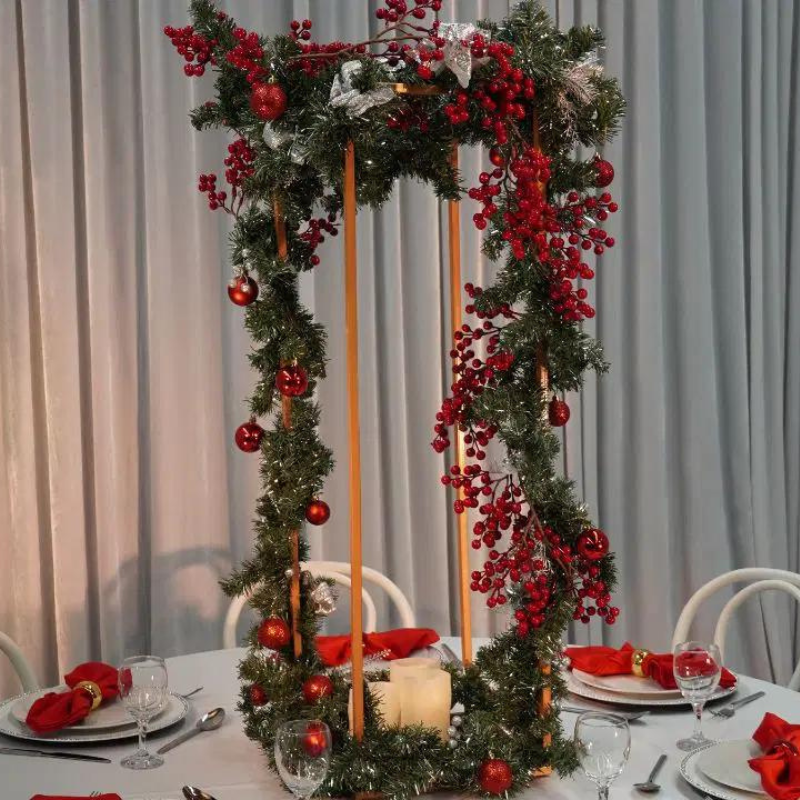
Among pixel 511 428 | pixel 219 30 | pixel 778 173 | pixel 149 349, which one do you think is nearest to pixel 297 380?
pixel 511 428

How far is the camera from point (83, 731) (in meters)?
1.66

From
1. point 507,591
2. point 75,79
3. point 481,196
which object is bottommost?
point 507,591

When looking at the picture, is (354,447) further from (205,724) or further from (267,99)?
(205,724)

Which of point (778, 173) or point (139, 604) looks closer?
point (139, 604)

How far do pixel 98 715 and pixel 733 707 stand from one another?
994 mm

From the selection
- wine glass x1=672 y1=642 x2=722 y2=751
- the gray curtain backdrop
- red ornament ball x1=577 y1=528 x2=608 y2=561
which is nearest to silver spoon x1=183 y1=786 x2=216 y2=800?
red ornament ball x1=577 y1=528 x2=608 y2=561

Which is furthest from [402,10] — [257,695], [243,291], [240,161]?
[257,695]

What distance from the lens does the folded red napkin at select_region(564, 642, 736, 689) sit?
1.80 m

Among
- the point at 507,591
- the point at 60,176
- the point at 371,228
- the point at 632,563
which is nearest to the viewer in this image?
the point at 507,591

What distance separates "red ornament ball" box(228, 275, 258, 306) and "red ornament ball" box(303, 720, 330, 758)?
57cm

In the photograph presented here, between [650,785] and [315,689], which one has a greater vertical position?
[315,689]

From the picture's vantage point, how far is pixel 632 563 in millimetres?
3486

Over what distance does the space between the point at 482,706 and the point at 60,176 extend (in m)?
1.92

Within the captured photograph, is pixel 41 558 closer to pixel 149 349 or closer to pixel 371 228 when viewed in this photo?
pixel 149 349
